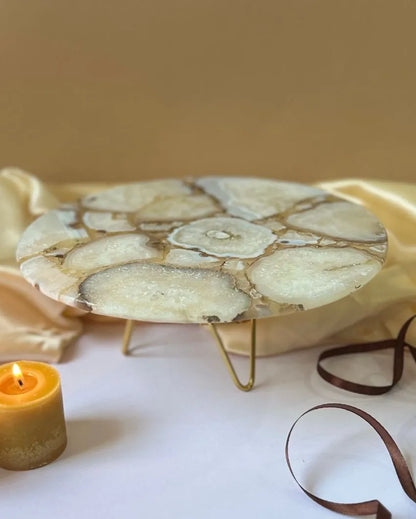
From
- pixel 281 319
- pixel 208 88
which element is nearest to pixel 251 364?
pixel 281 319

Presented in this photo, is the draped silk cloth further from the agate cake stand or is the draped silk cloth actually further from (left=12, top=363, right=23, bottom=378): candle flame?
(left=12, top=363, right=23, bottom=378): candle flame

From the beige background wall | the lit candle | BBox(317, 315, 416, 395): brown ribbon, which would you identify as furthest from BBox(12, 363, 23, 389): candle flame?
the beige background wall

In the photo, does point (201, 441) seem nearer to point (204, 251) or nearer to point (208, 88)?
point (204, 251)

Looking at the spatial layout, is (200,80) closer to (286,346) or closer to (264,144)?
(264,144)

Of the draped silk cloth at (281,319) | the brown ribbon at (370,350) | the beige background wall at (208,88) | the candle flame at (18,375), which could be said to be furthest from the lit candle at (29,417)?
the beige background wall at (208,88)

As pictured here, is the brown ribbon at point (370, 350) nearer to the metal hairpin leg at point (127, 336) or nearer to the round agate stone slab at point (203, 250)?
the round agate stone slab at point (203, 250)

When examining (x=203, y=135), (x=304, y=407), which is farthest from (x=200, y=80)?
(x=304, y=407)
